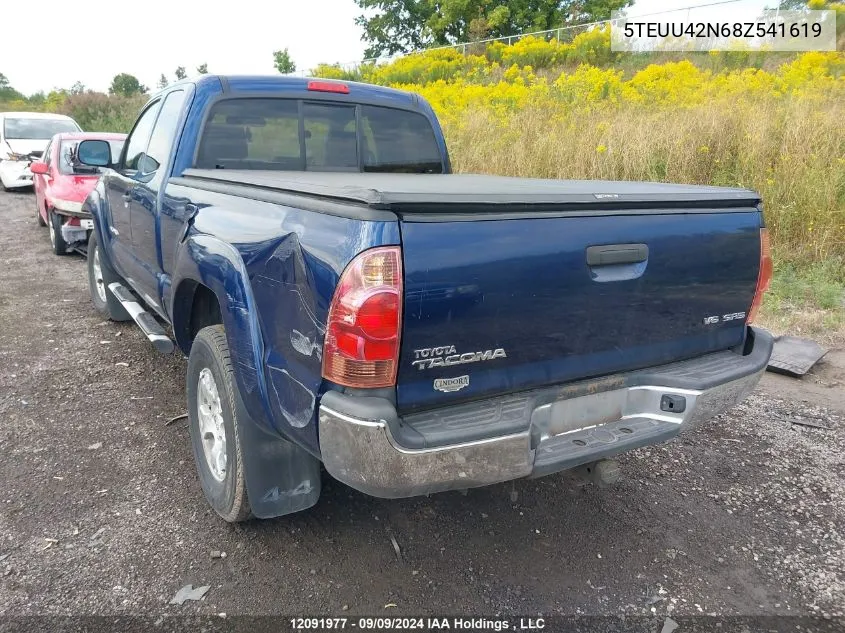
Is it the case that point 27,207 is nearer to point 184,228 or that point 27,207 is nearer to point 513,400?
point 184,228

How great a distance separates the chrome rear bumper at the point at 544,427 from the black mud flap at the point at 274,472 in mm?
597

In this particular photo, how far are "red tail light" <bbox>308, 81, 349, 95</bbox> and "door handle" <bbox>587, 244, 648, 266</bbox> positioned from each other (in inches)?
96.6

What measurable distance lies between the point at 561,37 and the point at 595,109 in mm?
14681

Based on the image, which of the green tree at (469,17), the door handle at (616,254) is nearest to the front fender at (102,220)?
the door handle at (616,254)

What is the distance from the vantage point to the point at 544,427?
7.09 ft

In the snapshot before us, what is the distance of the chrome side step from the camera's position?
11.2 ft

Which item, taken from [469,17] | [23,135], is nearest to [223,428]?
[23,135]

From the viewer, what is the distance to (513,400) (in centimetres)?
211

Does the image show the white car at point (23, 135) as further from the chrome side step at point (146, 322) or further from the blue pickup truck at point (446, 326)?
the blue pickup truck at point (446, 326)

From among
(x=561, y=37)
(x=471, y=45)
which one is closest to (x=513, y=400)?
(x=561, y=37)

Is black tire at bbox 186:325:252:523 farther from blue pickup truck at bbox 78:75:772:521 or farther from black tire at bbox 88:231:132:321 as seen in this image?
black tire at bbox 88:231:132:321

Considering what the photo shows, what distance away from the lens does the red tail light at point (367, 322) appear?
178 centimetres

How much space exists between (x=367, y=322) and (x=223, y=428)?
121 centimetres

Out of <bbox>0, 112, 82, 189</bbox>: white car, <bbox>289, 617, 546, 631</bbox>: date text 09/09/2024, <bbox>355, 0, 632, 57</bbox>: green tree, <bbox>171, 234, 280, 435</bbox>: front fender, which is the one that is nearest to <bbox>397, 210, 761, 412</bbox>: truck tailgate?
<bbox>171, 234, 280, 435</bbox>: front fender
